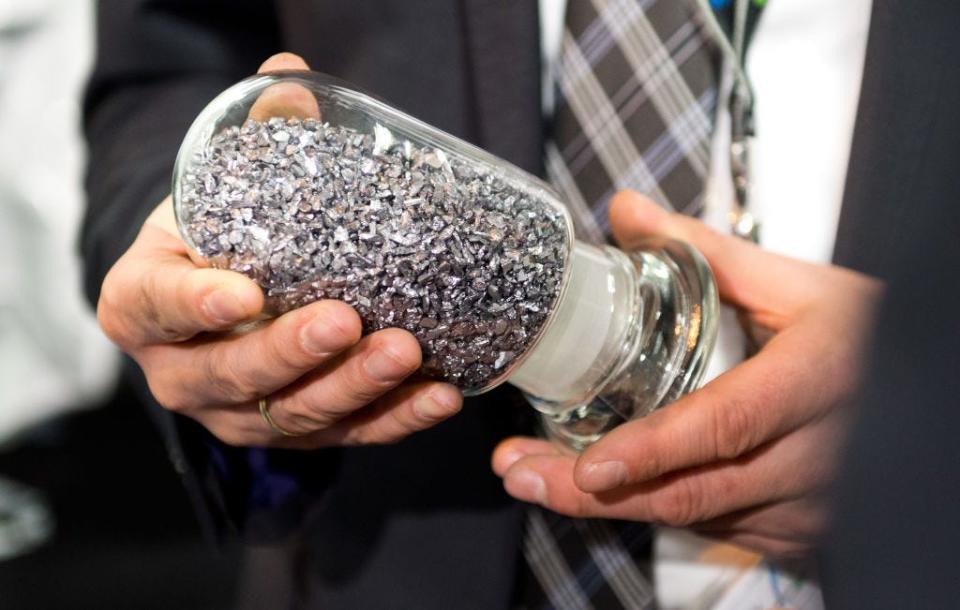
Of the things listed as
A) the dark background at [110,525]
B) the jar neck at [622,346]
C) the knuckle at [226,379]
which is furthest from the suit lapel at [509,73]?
the dark background at [110,525]

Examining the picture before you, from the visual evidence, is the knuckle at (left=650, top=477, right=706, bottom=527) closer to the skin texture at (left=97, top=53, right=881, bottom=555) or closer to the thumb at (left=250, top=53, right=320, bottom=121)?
the skin texture at (left=97, top=53, right=881, bottom=555)

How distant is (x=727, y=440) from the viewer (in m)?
0.35

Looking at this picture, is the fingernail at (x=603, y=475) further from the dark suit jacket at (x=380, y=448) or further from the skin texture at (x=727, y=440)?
the dark suit jacket at (x=380, y=448)

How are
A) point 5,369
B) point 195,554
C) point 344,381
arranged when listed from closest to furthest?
point 344,381
point 195,554
point 5,369

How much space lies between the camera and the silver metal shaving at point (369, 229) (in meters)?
0.29

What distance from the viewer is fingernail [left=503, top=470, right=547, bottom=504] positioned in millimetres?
397

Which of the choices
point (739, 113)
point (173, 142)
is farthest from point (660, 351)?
point (173, 142)

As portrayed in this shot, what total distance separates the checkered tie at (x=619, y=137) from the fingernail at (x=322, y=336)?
203mm

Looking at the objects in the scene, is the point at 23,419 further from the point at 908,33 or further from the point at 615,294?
the point at 908,33

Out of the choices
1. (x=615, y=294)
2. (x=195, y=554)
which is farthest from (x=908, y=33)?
(x=195, y=554)

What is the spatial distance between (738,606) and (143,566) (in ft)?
2.92

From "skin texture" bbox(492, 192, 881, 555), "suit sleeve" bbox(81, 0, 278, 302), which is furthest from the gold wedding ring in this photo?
"suit sleeve" bbox(81, 0, 278, 302)

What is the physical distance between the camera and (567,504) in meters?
0.39

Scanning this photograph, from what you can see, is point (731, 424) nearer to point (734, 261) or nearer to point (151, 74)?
point (734, 261)
